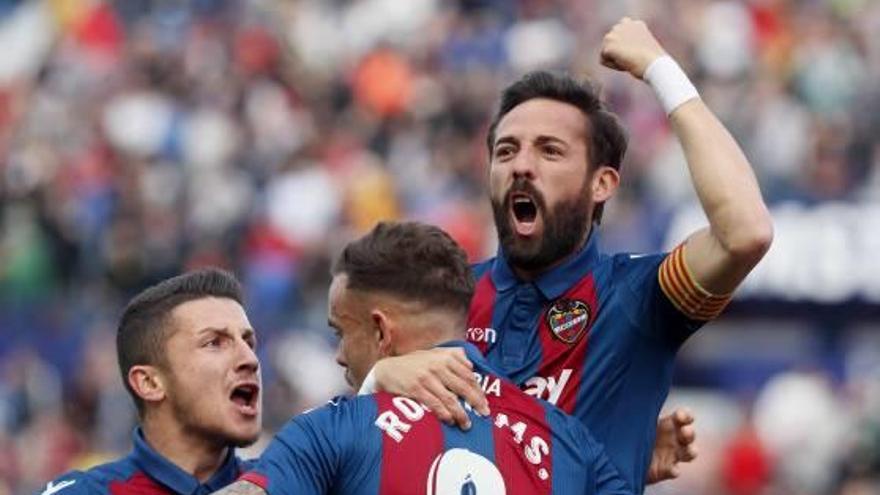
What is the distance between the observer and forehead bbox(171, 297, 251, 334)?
6711mm

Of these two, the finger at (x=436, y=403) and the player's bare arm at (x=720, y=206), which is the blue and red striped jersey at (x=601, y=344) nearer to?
the player's bare arm at (x=720, y=206)

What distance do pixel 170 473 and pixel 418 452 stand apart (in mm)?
1131

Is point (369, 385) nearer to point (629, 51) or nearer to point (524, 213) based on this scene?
point (524, 213)

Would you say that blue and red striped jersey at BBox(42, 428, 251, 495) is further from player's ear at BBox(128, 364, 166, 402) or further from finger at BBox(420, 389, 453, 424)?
finger at BBox(420, 389, 453, 424)

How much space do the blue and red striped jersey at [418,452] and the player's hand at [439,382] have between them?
0.09ft

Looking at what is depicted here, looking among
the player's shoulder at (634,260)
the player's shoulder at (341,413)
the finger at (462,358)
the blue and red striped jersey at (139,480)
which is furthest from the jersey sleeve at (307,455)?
the player's shoulder at (634,260)

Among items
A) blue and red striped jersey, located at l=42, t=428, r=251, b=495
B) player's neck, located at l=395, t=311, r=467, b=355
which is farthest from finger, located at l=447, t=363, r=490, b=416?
blue and red striped jersey, located at l=42, t=428, r=251, b=495

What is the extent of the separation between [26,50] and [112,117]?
7.69 feet

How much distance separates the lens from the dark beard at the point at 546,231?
254 inches

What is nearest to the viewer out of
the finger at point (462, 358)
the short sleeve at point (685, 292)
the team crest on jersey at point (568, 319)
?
the finger at point (462, 358)

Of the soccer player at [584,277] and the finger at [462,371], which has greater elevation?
the soccer player at [584,277]

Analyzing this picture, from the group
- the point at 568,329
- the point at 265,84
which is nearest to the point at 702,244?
the point at 568,329

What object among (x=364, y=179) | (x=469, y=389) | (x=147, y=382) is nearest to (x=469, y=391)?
(x=469, y=389)

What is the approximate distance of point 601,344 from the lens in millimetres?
6371
